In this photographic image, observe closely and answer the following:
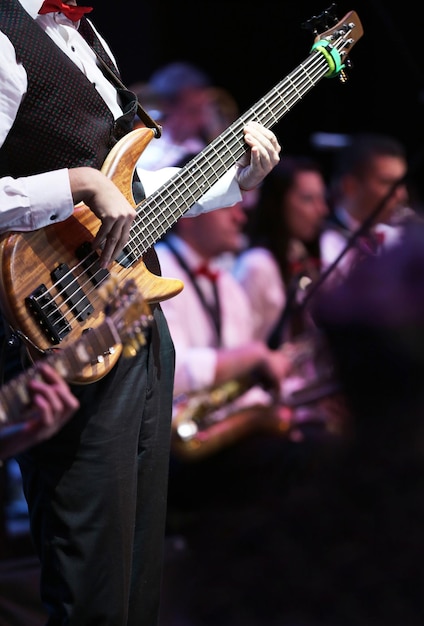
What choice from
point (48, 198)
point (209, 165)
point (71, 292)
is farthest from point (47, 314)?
point (209, 165)

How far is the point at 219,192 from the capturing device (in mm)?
2145

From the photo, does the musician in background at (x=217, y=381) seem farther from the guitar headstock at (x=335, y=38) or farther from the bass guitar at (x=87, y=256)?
the bass guitar at (x=87, y=256)

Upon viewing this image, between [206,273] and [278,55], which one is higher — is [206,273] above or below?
Result: below

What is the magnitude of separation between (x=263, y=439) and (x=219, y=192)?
2201mm

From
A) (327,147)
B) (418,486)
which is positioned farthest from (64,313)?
(327,147)

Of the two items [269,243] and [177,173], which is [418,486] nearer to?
[269,243]

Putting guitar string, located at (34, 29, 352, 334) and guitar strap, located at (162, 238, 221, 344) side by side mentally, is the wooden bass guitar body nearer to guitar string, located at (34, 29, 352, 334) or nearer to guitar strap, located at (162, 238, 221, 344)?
guitar string, located at (34, 29, 352, 334)

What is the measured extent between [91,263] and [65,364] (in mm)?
344

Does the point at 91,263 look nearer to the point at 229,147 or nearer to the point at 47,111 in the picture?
the point at 47,111

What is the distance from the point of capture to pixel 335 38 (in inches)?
91.0

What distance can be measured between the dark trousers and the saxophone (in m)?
2.16

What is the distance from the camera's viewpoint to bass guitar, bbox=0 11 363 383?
1688mm

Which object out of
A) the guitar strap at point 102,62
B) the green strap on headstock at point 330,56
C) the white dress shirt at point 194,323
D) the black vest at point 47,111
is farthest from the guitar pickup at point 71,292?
the white dress shirt at point 194,323

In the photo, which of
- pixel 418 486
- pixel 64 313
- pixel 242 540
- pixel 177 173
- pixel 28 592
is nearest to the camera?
pixel 64 313
